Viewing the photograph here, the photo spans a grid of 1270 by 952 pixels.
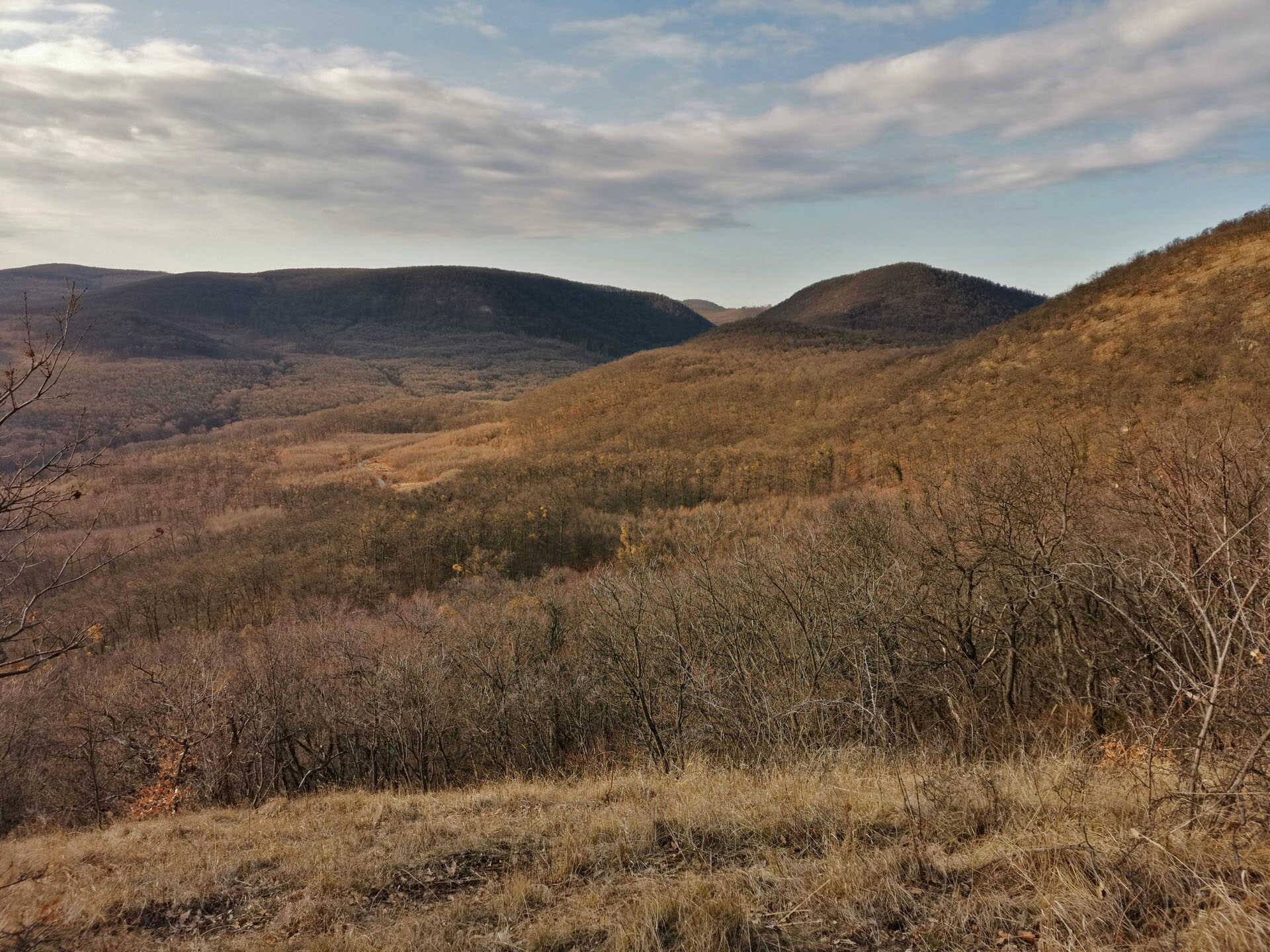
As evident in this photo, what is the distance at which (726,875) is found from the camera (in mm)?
4418

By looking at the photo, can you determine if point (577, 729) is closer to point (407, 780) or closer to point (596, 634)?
point (596, 634)

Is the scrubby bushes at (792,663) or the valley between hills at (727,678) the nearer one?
the valley between hills at (727,678)

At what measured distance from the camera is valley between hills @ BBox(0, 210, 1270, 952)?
12.8 feet

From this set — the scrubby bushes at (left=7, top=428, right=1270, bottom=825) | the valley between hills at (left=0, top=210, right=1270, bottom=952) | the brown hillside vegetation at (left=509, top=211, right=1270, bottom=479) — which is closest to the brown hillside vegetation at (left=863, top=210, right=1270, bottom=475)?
the brown hillside vegetation at (left=509, top=211, right=1270, bottom=479)

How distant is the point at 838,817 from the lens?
194 inches

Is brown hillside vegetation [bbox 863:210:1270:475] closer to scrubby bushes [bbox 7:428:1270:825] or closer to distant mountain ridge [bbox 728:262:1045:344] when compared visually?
scrubby bushes [bbox 7:428:1270:825]

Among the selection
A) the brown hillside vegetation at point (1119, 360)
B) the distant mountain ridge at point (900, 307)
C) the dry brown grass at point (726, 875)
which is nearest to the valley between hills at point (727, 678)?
the dry brown grass at point (726, 875)

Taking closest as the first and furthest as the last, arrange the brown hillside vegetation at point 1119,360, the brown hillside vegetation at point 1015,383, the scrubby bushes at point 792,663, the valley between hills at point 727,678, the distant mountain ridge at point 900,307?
the valley between hills at point 727,678
the scrubby bushes at point 792,663
the brown hillside vegetation at point 1119,360
the brown hillside vegetation at point 1015,383
the distant mountain ridge at point 900,307

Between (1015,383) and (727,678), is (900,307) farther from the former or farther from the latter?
(727,678)

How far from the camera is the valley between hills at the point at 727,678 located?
3916mm

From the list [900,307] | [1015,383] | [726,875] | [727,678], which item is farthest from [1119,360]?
[900,307]

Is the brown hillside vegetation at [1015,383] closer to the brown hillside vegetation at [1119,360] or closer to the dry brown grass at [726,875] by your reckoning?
the brown hillside vegetation at [1119,360]

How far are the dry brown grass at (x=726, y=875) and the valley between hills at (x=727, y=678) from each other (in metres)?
0.03

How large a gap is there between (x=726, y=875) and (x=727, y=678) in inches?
281
